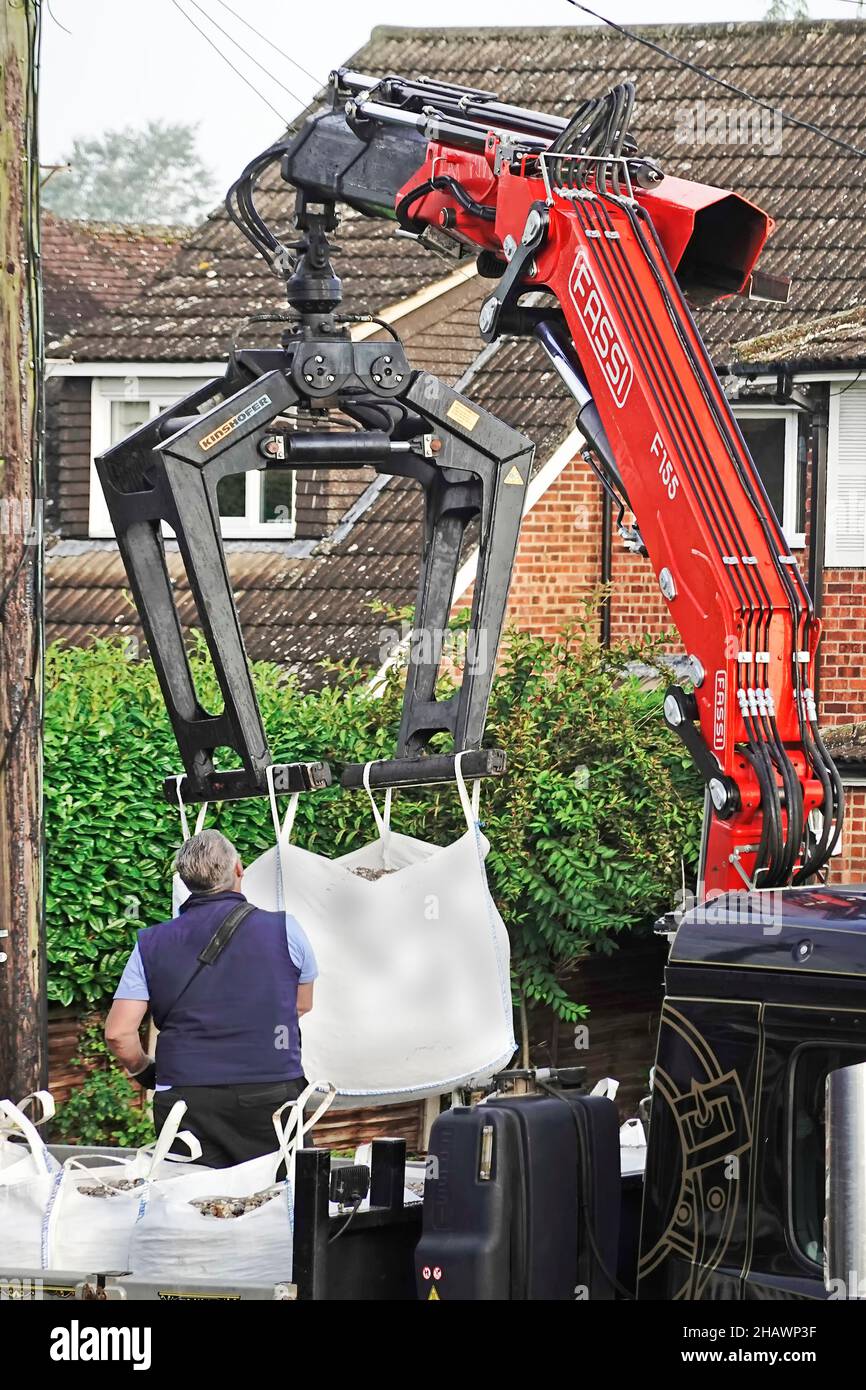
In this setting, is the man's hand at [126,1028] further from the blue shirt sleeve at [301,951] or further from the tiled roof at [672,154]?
the tiled roof at [672,154]

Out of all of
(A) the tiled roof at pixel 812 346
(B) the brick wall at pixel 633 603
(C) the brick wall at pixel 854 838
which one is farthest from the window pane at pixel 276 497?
(C) the brick wall at pixel 854 838

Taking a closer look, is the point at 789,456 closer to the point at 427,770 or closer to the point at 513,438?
the point at 513,438

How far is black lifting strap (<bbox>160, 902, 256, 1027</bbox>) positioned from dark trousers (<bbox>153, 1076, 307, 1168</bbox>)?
241 millimetres

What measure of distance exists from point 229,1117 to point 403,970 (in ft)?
A: 2.55

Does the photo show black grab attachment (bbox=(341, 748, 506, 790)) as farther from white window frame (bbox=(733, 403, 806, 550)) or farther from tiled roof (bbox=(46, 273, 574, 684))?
white window frame (bbox=(733, 403, 806, 550))

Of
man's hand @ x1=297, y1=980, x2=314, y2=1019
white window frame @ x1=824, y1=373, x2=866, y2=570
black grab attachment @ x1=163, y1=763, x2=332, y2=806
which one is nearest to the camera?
black grab attachment @ x1=163, y1=763, x2=332, y2=806

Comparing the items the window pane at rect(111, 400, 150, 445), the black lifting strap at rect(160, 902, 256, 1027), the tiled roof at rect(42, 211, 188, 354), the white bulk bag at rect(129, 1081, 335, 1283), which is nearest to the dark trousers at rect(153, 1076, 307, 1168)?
the black lifting strap at rect(160, 902, 256, 1027)

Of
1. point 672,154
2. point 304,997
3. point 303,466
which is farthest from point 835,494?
point 304,997

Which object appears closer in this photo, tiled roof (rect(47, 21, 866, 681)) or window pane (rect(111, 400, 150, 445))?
tiled roof (rect(47, 21, 866, 681))

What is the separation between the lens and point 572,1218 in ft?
14.8

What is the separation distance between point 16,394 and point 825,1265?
458 cm

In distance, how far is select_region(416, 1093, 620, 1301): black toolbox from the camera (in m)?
4.36

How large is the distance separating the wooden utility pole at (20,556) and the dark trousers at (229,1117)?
1.89 metres

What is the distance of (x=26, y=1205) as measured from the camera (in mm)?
4898
